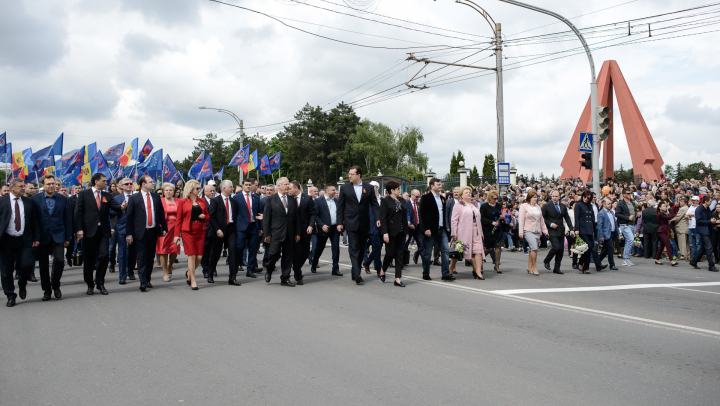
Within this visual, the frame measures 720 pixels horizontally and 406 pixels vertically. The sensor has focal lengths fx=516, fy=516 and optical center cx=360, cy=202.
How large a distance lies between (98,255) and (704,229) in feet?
42.5

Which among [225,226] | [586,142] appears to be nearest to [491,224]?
[225,226]

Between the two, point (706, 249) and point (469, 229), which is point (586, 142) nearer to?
point (706, 249)

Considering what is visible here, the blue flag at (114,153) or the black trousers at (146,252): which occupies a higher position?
the blue flag at (114,153)

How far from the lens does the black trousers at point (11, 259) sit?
775 cm

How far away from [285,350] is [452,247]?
18.4ft

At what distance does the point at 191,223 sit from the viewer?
373 inches

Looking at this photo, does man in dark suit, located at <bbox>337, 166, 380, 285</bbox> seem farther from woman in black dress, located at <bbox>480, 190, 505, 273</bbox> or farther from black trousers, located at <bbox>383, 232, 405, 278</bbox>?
woman in black dress, located at <bbox>480, 190, 505, 273</bbox>

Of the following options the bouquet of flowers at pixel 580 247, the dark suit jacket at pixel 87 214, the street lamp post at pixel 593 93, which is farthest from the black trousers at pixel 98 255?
the street lamp post at pixel 593 93

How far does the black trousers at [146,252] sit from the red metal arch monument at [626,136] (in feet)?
88.2

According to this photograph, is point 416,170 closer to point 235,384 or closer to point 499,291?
point 499,291

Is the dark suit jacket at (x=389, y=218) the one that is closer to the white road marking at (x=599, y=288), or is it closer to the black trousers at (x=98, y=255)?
the white road marking at (x=599, y=288)

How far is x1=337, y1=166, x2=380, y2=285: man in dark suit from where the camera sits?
9.56 meters

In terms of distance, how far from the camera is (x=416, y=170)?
73.9 meters

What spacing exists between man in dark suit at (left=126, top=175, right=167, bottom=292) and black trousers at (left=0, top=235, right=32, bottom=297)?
1567 millimetres
